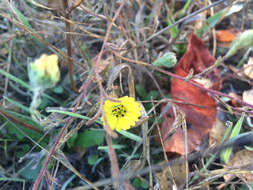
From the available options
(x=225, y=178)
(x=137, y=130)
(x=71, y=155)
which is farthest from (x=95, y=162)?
(x=225, y=178)

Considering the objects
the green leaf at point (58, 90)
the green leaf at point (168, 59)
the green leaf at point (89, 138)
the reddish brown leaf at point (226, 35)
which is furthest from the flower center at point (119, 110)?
the reddish brown leaf at point (226, 35)

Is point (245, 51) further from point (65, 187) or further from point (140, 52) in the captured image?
point (65, 187)

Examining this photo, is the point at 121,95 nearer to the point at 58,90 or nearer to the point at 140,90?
the point at 140,90

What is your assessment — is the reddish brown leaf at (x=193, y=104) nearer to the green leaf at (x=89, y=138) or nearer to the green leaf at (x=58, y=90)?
the green leaf at (x=89, y=138)

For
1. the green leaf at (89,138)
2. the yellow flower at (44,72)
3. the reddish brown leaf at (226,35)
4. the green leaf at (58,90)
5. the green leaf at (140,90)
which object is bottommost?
the green leaf at (89,138)

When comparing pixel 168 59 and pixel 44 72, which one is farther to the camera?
pixel 168 59

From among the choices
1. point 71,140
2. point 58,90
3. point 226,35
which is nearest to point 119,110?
point 71,140

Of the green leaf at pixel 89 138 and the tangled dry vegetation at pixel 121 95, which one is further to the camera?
the green leaf at pixel 89 138
